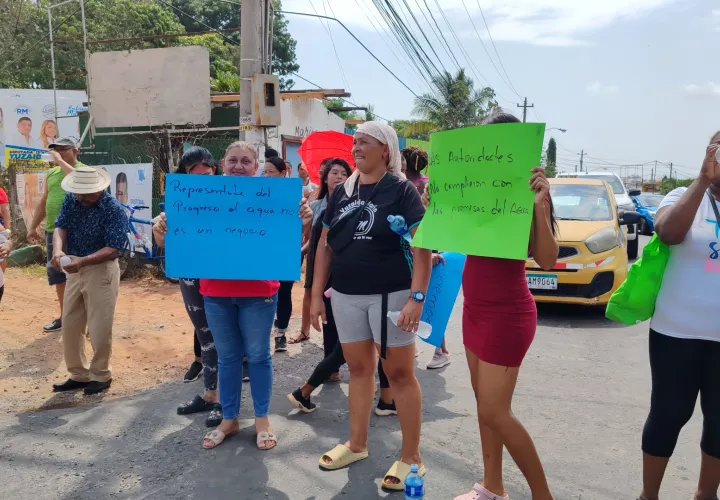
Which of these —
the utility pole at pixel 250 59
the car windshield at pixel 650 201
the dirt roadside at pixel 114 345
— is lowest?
the dirt roadside at pixel 114 345

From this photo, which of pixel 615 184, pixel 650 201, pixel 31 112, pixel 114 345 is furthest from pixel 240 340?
pixel 31 112

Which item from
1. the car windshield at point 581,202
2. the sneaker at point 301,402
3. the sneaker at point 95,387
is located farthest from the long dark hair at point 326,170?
the car windshield at point 581,202

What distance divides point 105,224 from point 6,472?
1.97 m

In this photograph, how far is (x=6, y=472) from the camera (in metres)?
3.39

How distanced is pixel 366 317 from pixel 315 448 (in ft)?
3.55

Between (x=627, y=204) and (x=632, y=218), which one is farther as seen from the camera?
(x=627, y=204)

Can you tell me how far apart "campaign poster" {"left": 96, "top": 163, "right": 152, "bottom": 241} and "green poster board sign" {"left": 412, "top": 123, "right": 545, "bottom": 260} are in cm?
794

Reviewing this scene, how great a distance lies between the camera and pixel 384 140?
3152 millimetres

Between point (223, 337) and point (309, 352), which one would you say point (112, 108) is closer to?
point (309, 352)

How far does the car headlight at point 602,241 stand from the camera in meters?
7.21

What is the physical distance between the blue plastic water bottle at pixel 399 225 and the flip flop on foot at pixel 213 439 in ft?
5.97

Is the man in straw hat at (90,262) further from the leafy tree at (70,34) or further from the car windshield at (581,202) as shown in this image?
the leafy tree at (70,34)

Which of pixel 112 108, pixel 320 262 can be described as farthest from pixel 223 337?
pixel 112 108

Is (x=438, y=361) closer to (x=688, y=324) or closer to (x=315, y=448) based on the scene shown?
(x=315, y=448)
